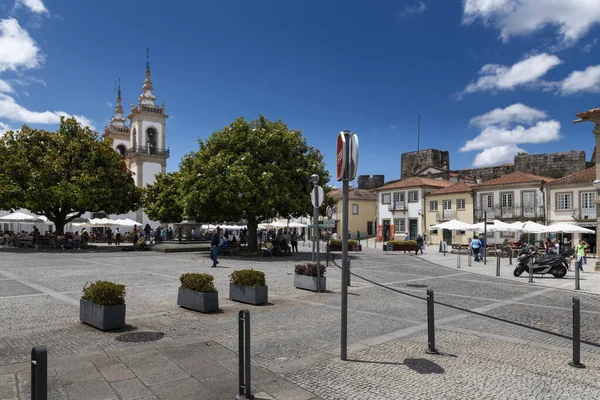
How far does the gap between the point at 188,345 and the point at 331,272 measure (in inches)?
424

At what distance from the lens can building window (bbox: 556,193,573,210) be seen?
36.9m

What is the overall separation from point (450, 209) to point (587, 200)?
547 inches

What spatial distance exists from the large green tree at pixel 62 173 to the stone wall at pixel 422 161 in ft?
137

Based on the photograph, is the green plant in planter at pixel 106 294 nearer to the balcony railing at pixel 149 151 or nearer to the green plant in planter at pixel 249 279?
the green plant in planter at pixel 249 279

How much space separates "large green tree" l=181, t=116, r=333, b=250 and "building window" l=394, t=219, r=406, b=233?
26.7 m

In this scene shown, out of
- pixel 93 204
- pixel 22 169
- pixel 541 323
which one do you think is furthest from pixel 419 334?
pixel 22 169

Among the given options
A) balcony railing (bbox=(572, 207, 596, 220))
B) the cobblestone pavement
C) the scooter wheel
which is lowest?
the scooter wheel

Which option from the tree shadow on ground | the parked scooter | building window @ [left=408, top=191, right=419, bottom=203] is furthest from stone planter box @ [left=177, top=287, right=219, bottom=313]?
building window @ [left=408, top=191, right=419, bottom=203]

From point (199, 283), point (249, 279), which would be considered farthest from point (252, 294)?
point (199, 283)

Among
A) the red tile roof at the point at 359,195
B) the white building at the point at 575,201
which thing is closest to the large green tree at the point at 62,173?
the red tile roof at the point at 359,195

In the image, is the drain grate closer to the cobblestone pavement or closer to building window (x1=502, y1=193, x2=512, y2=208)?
the cobblestone pavement

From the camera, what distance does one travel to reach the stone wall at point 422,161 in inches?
2458

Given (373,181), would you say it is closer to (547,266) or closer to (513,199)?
(513,199)

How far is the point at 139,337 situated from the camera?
6.85 meters
